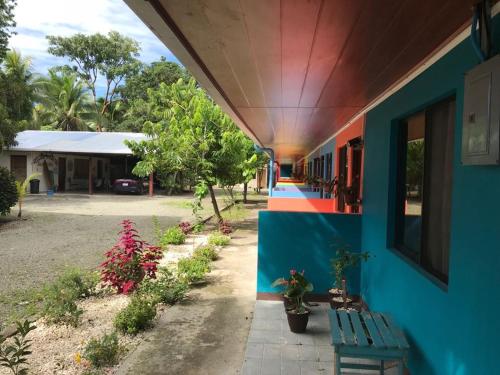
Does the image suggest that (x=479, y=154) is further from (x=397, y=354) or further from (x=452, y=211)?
(x=397, y=354)

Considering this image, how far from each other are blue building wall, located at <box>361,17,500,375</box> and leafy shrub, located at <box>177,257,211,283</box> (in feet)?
10.9

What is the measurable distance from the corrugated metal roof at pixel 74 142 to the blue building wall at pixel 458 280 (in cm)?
2006

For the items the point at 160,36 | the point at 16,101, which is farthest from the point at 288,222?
the point at 16,101

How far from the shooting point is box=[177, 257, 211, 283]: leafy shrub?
247 inches

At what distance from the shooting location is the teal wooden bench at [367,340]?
266cm

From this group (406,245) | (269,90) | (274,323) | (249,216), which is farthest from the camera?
(249,216)

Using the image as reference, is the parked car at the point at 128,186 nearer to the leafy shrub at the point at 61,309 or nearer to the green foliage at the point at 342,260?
the leafy shrub at the point at 61,309

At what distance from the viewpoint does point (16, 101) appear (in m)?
14.3

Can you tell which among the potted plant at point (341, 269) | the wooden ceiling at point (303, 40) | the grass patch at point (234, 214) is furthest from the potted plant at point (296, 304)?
the grass patch at point (234, 214)

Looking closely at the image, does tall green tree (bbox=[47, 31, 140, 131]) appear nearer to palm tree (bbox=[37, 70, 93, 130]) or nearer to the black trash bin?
palm tree (bbox=[37, 70, 93, 130])

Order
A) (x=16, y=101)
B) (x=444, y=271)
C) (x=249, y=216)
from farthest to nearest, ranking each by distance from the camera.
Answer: (x=249, y=216) < (x=16, y=101) < (x=444, y=271)

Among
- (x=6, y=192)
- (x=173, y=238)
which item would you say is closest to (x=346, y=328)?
(x=173, y=238)

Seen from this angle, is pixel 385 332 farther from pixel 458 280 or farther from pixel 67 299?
pixel 67 299

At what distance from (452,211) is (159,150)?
414 inches
